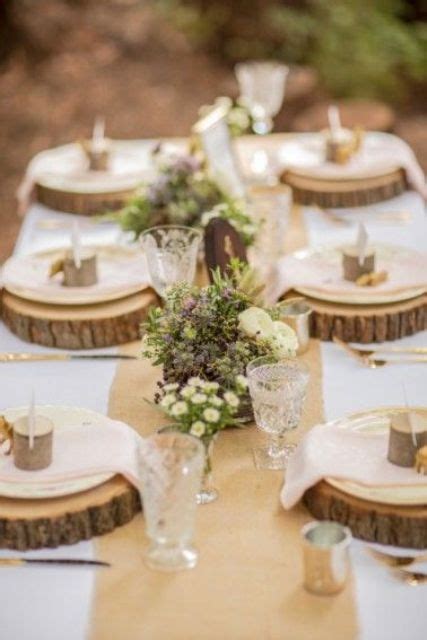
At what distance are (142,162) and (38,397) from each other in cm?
177

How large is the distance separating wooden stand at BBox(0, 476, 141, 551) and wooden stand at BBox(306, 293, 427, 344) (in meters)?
0.98

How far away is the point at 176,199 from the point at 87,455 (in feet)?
4.80

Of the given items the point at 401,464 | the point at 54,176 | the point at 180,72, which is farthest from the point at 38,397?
the point at 180,72

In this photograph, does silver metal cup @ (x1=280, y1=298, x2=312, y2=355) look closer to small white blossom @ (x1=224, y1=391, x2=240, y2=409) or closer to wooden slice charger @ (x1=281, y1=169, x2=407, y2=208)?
small white blossom @ (x1=224, y1=391, x2=240, y2=409)

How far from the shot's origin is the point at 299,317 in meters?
2.91

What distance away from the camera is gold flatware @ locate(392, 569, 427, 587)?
6.58 ft

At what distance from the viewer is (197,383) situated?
2.23 m

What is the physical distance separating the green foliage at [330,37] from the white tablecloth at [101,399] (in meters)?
4.19

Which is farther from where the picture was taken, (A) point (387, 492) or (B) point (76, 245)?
(B) point (76, 245)

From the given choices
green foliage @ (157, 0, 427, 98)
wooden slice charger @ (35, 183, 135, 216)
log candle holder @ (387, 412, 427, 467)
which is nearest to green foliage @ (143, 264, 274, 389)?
log candle holder @ (387, 412, 427, 467)

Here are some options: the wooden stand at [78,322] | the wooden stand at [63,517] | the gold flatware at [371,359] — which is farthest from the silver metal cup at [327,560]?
the wooden stand at [78,322]

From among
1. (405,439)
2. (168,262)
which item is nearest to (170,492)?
(405,439)

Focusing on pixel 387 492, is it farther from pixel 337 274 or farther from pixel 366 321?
pixel 337 274

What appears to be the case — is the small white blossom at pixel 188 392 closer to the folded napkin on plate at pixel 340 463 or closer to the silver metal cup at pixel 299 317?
the folded napkin on plate at pixel 340 463
